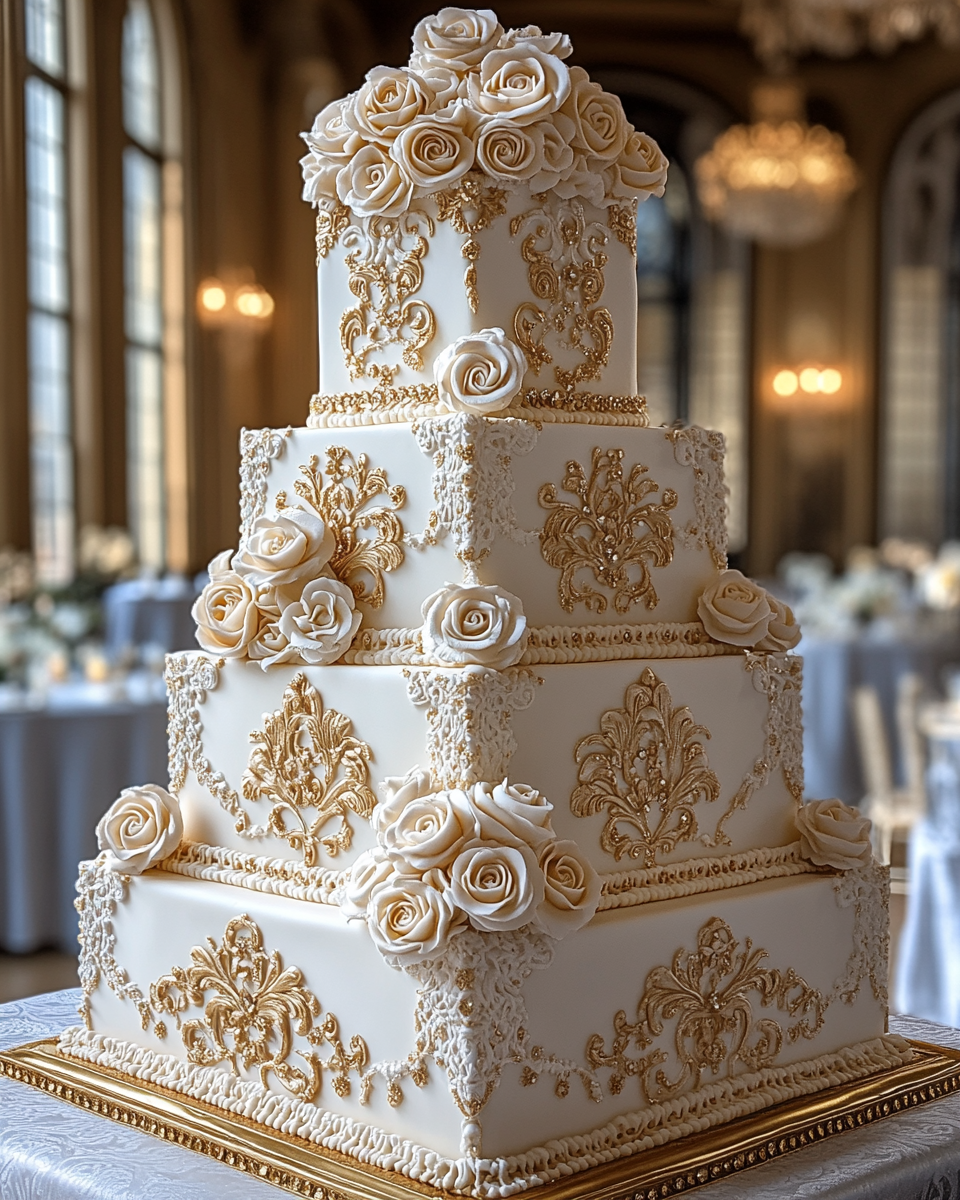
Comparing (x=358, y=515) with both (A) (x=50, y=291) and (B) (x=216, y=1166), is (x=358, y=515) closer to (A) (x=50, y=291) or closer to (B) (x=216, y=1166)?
(B) (x=216, y=1166)

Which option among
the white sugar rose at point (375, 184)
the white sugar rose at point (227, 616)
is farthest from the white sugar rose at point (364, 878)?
the white sugar rose at point (375, 184)

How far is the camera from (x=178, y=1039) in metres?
2.59

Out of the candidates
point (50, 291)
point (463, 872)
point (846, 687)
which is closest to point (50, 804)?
point (463, 872)

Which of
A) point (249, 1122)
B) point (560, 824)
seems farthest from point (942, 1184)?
point (249, 1122)

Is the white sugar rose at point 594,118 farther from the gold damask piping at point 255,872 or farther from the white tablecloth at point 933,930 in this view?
the white tablecloth at point 933,930

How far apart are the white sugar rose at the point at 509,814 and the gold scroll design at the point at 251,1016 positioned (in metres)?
0.41

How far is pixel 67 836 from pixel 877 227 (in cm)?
1249

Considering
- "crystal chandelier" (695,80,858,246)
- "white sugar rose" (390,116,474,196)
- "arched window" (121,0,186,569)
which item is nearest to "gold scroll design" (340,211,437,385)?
"white sugar rose" (390,116,474,196)

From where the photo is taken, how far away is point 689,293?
1702cm

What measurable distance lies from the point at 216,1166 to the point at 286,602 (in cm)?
87

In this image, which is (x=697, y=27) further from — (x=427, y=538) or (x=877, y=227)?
(x=427, y=538)

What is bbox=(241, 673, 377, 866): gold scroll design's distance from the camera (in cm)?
244

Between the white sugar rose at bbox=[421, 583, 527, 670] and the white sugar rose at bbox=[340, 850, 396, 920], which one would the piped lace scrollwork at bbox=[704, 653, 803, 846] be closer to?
the white sugar rose at bbox=[421, 583, 527, 670]

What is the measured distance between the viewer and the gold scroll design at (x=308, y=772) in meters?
2.44
